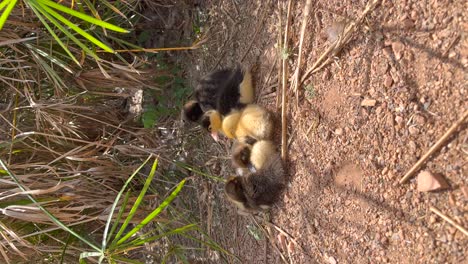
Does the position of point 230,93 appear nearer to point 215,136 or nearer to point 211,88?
point 211,88

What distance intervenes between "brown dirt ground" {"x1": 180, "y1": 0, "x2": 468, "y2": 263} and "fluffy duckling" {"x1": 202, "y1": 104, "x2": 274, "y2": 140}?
0.27 feet

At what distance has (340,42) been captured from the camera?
165 centimetres

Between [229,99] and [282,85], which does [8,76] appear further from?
[282,85]

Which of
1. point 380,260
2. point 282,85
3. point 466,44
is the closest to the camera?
point 466,44

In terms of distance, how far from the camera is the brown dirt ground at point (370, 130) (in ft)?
4.29

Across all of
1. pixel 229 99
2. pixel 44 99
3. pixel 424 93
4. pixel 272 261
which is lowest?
pixel 272 261

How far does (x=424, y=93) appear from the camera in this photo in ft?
4.51

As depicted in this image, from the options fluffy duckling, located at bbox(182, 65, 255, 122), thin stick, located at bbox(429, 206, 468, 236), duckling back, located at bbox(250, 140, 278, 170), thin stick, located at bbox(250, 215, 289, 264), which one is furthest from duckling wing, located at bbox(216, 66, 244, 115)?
thin stick, located at bbox(429, 206, 468, 236)

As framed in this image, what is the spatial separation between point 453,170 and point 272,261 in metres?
0.96

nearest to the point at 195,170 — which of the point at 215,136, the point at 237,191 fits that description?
the point at 215,136

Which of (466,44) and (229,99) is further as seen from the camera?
(229,99)

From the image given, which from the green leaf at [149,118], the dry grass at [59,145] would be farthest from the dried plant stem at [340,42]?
the green leaf at [149,118]

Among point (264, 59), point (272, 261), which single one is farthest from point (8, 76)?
point (272, 261)

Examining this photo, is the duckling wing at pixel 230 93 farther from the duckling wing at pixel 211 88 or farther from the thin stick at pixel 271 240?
the thin stick at pixel 271 240
